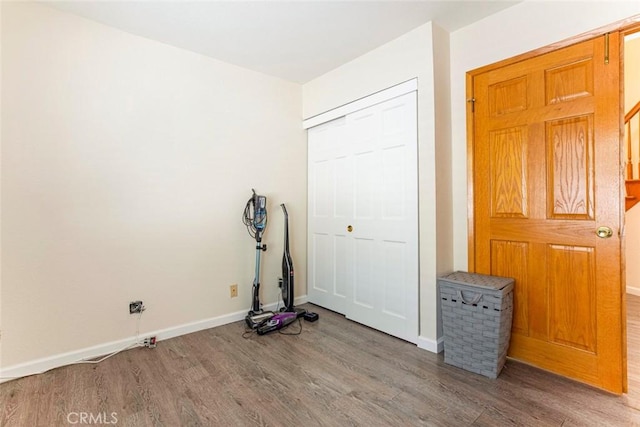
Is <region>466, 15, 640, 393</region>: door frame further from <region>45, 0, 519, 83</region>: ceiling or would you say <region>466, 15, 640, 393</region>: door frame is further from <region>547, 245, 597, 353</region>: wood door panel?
<region>45, 0, 519, 83</region>: ceiling

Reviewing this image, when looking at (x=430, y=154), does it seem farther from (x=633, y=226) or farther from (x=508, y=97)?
(x=633, y=226)

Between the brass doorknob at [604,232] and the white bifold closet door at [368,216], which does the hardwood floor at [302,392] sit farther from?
the brass doorknob at [604,232]

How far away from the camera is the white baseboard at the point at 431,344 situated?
2.42 meters

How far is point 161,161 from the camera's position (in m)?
2.75

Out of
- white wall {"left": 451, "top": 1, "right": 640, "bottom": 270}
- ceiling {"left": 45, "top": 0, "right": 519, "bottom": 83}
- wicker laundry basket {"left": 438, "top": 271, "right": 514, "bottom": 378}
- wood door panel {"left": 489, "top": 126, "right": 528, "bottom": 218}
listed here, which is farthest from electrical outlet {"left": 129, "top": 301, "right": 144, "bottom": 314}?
wood door panel {"left": 489, "top": 126, "right": 528, "bottom": 218}

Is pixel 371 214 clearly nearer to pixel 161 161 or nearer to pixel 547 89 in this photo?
pixel 547 89

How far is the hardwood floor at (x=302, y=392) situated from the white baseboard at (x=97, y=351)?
64mm

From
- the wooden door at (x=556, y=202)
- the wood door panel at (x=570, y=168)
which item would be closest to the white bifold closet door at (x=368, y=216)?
the wooden door at (x=556, y=202)

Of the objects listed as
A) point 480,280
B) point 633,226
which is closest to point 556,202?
point 480,280

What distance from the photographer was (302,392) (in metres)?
1.94

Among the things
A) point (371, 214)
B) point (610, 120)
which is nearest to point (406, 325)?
point (371, 214)

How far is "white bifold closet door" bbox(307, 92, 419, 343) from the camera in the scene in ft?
8.63

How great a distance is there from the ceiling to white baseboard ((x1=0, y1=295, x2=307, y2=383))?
257cm

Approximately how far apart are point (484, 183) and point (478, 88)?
78 centimetres
